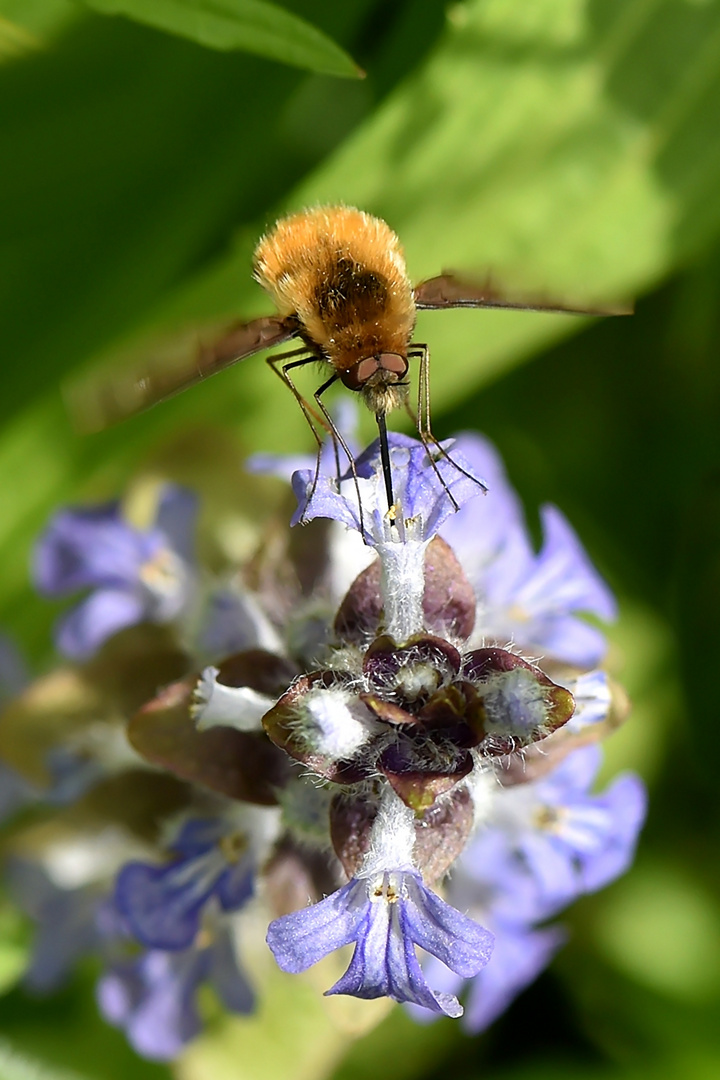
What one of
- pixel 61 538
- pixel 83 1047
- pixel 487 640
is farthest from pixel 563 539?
pixel 83 1047

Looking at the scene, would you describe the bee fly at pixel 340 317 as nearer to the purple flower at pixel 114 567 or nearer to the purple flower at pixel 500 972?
the purple flower at pixel 114 567

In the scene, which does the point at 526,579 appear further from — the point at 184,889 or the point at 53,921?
the point at 53,921

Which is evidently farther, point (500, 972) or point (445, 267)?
point (445, 267)

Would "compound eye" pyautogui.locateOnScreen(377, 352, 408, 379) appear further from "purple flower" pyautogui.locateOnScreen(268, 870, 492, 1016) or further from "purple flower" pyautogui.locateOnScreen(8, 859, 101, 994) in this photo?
"purple flower" pyautogui.locateOnScreen(8, 859, 101, 994)

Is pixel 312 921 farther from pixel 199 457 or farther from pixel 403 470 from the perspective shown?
pixel 199 457

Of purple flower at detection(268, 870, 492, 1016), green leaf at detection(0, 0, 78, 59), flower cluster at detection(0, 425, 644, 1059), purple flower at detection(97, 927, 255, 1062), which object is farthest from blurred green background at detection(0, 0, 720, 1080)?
purple flower at detection(268, 870, 492, 1016)

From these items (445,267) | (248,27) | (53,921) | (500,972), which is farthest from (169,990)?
(248,27)
